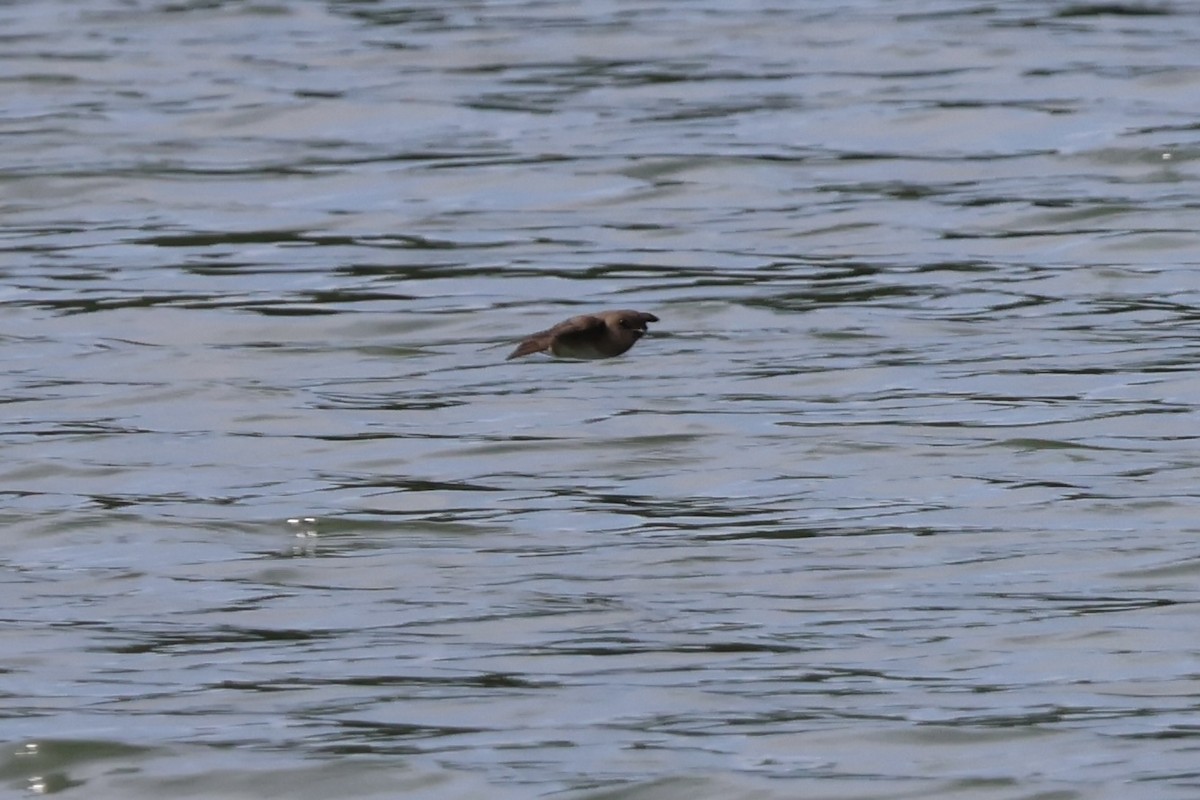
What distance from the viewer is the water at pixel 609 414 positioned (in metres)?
5.85

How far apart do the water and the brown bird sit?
9 centimetres

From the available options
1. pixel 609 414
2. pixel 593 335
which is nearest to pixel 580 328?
pixel 593 335

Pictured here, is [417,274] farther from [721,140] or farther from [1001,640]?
[1001,640]

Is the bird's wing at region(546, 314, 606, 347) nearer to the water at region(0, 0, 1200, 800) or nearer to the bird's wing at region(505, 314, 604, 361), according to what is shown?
the bird's wing at region(505, 314, 604, 361)

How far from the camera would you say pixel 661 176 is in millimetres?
12469

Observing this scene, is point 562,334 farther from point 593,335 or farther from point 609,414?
point 609,414

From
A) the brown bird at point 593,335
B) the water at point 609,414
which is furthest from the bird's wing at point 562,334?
the water at point 609,414

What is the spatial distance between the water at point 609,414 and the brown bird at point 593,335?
0.29 ft

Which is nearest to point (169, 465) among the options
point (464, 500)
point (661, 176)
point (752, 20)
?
point (464, 500)

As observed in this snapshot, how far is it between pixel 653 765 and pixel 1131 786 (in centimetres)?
92

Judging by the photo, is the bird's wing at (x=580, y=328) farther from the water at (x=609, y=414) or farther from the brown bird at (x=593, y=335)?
the water at (x=609, y=414)

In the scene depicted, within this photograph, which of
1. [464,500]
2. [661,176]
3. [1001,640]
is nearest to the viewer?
[1001,640]

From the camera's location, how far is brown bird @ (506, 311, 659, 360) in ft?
30.2

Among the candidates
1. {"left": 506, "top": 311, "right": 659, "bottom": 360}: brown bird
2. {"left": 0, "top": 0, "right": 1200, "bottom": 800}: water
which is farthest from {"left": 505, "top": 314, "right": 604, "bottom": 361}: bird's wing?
{"left": 0, "top": 0, "right": 1200, "bottom": 800}: water
